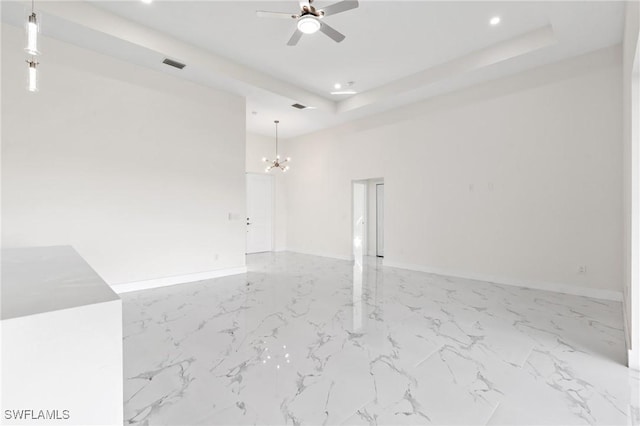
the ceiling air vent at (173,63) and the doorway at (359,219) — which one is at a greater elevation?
the ceiling air vent at (173,63)

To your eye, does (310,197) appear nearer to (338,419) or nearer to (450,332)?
(450,332)

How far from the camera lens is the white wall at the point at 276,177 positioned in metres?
8.70

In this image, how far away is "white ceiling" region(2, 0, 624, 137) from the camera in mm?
3684

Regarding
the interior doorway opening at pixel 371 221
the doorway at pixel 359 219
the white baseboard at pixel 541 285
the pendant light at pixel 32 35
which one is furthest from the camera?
the interior doorway opening at pixel 371 221

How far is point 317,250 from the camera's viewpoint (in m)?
8.38

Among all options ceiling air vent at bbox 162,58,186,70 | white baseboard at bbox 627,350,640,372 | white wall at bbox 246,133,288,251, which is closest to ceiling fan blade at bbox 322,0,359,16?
ceiling air vent at bbox 162,58,186,70

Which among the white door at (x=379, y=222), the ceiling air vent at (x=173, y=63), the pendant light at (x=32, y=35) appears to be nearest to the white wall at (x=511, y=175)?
the white door at (x=379, y=222)

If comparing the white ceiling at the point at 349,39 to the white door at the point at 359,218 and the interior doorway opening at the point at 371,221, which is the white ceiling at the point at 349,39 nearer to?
the white door at the point at 359,218

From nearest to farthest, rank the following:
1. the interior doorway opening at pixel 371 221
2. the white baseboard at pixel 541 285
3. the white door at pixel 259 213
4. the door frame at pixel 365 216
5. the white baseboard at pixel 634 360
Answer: the white baseboard at pixel 634 360 → the white baseboard at pixel 541 285 → the door frame at pixel 365 216 → the interior doorway opening at pixel 371 221 → the white door at pixel 259 213

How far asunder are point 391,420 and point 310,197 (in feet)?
23.0

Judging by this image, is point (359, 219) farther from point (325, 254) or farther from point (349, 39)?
point (349, 39)

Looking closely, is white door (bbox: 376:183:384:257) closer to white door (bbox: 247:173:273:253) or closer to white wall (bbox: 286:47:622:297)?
white wall (bbox: 286:47:622:297)

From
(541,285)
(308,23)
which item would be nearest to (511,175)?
(541,285)

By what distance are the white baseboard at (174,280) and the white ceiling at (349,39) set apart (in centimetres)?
332
